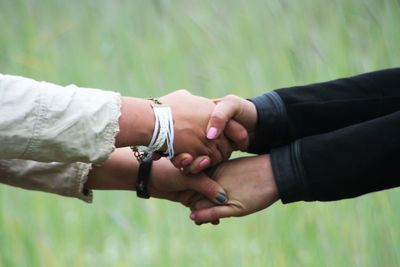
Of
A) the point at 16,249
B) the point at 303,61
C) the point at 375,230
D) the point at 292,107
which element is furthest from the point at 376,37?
the point at 16,249

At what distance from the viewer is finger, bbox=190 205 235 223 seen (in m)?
1.65

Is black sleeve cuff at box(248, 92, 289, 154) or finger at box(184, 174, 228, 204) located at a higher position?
black sleeve cuff at box(248, 92, 289, 154)

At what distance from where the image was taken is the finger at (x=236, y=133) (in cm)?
161

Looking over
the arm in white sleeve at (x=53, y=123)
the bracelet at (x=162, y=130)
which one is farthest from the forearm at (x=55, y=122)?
the bracelet at (x=162, y=130)

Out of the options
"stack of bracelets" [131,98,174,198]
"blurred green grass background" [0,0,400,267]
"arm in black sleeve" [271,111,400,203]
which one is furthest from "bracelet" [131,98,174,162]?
"blurred green grass background" [0,0,400,267]

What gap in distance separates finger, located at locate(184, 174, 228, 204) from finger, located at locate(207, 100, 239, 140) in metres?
0.11

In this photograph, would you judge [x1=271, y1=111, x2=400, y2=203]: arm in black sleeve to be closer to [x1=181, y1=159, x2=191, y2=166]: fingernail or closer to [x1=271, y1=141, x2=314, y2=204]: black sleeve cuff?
[x1=271, y1=141, x2=314, y2=204]: black sleeve cuff

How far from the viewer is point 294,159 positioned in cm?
153

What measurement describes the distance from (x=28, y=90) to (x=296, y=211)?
0.87 metres

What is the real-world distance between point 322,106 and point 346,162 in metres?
0.16

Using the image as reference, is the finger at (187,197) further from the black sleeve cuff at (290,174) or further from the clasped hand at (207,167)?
the black sleeve cuff at (290,174)

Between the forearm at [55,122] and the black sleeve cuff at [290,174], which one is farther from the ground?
the forearm at [55,122]

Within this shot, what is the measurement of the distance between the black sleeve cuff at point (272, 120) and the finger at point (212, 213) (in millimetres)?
157

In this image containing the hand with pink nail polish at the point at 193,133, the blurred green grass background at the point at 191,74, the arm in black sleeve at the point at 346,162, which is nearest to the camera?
the arm in black sleeve at the point at 346,162
